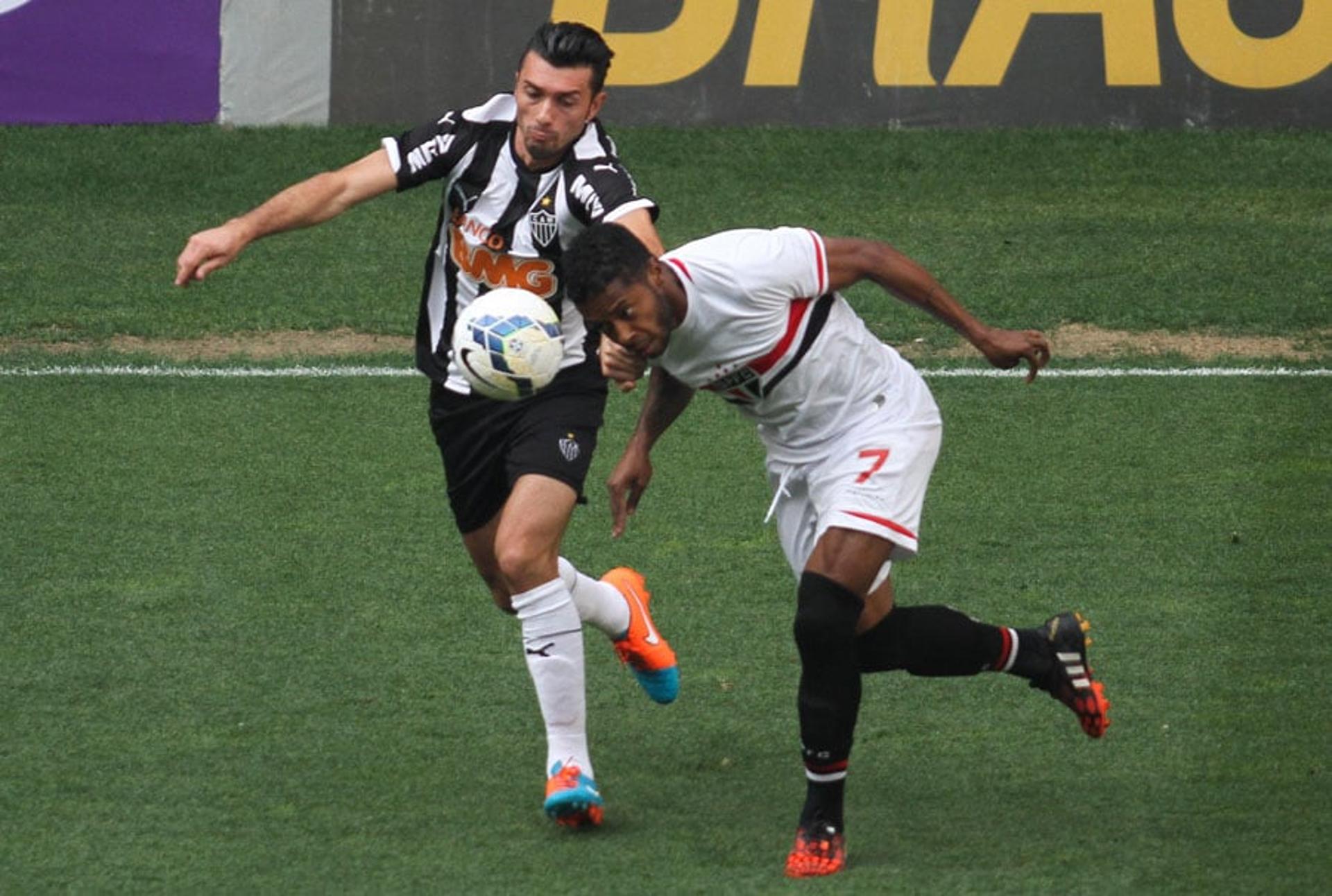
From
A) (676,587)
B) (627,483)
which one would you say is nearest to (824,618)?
(627,483)

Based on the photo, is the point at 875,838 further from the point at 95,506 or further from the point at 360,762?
the point at 95,506

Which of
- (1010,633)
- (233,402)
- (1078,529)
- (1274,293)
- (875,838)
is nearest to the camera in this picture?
(875,838)

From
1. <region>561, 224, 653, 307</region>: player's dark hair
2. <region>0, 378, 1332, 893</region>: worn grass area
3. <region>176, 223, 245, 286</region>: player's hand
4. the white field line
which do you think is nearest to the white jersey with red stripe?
<region>561, 224, 653, 307</region>: player's dark hair

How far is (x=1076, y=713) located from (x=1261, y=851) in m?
0.85

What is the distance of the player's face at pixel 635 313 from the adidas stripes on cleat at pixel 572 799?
46.2 inches

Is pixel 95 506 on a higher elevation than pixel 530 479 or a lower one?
lower

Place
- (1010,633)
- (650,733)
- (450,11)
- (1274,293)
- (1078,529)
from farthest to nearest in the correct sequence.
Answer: (450,11), (1274,293), (1078,529), (650,733), (1010,633)

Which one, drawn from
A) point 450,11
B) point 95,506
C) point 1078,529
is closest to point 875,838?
point 1078,529

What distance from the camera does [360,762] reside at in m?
6.25

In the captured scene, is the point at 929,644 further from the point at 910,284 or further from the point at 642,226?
the point at 642,226

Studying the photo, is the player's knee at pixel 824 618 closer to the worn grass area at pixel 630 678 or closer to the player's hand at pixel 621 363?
the worn grass area at pixel 630 678

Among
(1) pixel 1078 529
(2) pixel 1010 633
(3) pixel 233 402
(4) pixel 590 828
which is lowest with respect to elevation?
(3) pixel 233 402

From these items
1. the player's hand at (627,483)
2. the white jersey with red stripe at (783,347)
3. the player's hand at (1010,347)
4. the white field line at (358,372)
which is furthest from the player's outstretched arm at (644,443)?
the white field line at (358,372)

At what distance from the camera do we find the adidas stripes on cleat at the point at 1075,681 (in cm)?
612
